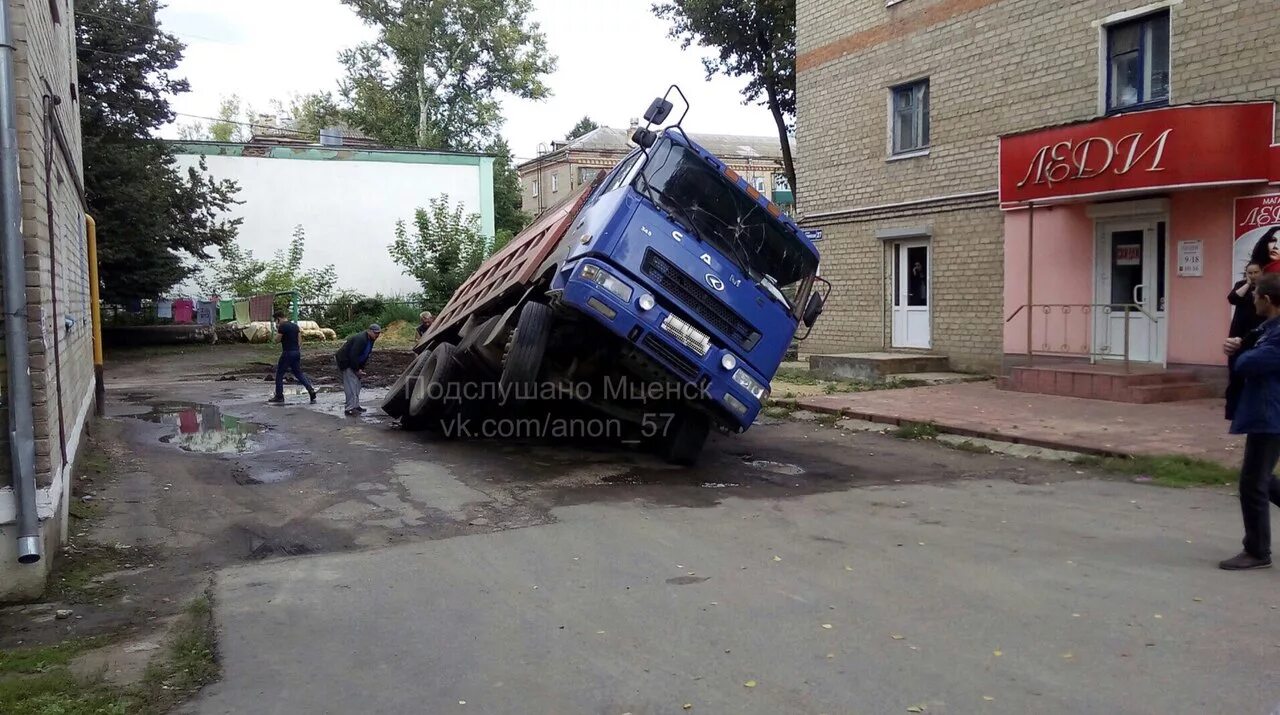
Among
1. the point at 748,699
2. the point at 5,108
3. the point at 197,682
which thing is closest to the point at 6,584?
the point at 197,682

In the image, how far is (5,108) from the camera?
5465 mm

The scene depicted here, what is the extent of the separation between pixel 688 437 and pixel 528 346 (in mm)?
1826

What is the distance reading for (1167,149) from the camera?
12.3 meters

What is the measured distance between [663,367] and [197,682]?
4885mm

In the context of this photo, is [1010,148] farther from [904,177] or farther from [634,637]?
[634,637]

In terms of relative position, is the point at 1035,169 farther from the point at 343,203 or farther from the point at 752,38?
the point at 343,203

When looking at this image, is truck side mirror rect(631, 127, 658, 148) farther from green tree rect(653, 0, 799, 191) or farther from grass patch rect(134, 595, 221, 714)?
green tree rect(653, 0, 799, 191)

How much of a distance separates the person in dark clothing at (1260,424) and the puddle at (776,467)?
407cm

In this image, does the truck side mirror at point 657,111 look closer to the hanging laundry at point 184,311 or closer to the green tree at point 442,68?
the hanging laundry at point 184,311

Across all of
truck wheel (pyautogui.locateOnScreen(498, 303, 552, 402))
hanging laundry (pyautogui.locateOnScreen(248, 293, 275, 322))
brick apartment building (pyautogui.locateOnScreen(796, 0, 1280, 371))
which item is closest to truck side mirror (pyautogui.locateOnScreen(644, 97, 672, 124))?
truck wheel (pyautogui.locateOnScreen(498, 303, 552, 402))

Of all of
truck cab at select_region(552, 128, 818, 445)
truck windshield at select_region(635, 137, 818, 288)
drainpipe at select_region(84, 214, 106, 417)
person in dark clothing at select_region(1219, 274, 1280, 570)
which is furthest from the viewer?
drainpipe at select_region(84, 214, 106, 417)

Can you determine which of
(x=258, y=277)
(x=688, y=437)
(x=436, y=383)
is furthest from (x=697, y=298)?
(x=258, y=277)

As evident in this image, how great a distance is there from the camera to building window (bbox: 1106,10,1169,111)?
45.6ft

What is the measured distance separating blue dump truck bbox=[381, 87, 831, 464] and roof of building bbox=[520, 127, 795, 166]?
1980 inches
